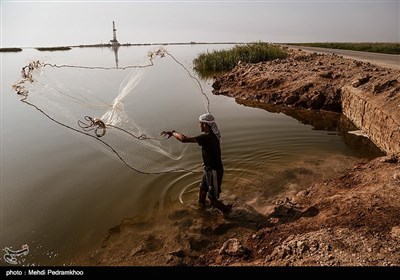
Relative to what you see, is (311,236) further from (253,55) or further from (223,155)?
(253,55)

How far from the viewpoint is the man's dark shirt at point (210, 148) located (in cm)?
607

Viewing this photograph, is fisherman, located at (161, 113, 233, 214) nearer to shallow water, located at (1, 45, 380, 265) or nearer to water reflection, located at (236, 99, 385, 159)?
Result: shallow water, located at (1, 45, 380, 265)

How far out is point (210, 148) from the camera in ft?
20.3

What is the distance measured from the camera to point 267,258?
4773 mm

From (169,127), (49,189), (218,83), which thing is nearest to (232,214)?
(49,189)

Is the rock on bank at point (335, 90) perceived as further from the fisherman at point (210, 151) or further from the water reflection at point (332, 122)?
the fisherman at point (210, 151)

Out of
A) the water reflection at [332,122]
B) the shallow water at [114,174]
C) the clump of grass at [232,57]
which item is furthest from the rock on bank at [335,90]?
the clump of grass at [232,57]

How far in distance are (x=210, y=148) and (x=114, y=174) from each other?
381cm

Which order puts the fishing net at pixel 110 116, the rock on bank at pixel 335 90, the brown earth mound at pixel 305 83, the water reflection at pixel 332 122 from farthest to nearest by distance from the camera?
1. the brown earth mound at pixel 305 83
2. the water reflection at pixel 332 122
3. the rock on bank at pixel 335 90
4. the fishing net at pixel 110 116

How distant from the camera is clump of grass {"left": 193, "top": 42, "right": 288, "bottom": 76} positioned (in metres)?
29.4

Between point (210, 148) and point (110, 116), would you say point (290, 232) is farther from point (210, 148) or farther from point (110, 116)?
point (110, 116)

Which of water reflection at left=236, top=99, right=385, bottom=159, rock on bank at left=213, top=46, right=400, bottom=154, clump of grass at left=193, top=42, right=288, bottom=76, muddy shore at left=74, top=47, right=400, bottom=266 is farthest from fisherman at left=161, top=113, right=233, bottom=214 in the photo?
clump of grass at left=193, top=42, right=288, bottom=76

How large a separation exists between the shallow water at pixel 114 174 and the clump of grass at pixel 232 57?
16319 mm

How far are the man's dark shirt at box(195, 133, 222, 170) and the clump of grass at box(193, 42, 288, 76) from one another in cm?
2399
